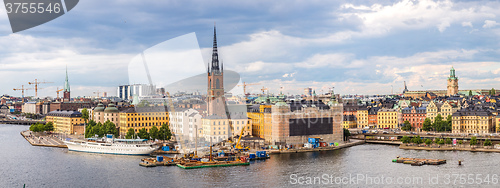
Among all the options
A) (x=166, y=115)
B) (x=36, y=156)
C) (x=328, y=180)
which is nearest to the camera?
(x=328, y=180)

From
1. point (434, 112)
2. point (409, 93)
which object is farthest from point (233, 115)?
point (409, 93)

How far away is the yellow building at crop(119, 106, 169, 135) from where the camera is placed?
55.1 metres

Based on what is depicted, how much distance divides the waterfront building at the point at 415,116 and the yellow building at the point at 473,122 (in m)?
6.03

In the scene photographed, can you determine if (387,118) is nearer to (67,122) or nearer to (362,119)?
(362,119)

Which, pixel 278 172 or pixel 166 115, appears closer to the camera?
pixel 278 172

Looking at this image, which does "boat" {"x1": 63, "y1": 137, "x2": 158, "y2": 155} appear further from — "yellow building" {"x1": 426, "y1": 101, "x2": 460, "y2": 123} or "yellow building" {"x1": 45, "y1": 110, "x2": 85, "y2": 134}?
"yellow building" {"x1": 426, "y1": 101, "x2": 460, "y2": 123}

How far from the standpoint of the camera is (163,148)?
44.3 metres

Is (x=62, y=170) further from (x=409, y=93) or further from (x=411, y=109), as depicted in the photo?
(x=409, y=93)

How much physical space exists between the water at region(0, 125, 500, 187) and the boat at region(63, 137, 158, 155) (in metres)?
1.06

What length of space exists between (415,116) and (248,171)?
36.1 metres

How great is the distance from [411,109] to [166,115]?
92.9 ft

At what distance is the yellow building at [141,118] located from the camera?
55062mm

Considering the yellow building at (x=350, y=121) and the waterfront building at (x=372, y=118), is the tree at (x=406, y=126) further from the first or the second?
the yellow building at (x=350, y=121)

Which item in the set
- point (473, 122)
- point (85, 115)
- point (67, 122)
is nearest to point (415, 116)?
point (473, 122)
